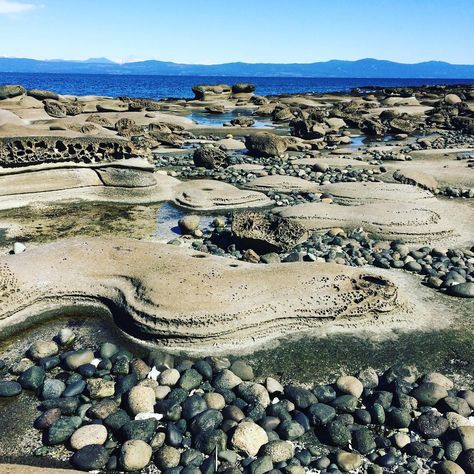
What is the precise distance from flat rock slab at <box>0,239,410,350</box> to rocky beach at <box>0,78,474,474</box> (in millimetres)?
21

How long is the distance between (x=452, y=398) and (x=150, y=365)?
261 cm

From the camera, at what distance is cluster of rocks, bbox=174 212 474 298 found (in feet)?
22.0

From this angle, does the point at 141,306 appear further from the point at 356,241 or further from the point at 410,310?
the point at 356,241

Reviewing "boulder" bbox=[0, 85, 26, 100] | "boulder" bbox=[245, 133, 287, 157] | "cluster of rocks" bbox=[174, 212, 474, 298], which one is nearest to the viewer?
"cluster of rocks" bbox=[174, 212, 474, 298]

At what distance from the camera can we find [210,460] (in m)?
3.19

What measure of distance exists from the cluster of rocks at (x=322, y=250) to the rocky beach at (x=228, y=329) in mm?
37

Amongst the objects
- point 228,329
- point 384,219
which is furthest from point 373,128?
point 228,329

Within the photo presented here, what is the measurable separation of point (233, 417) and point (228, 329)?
1261mm

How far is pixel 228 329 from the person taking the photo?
479 centimetres

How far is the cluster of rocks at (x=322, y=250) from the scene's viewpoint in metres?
6.70

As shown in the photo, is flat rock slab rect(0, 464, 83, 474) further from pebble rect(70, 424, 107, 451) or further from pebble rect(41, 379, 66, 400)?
pebble rect(41, 379, 66, 400)

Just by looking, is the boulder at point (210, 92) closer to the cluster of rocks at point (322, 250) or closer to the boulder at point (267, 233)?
the cluster of rocks at point (322, 250)

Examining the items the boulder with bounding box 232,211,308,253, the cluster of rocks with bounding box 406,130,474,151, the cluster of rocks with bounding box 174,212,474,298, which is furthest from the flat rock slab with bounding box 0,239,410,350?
the cluster of rocks with bounding box 406,130,474,151

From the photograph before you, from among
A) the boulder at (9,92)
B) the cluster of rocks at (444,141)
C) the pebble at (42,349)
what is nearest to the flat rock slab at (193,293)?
the pebble at (42,349)
